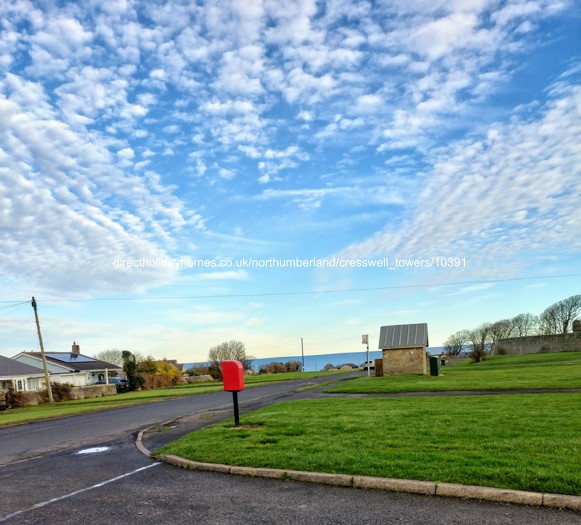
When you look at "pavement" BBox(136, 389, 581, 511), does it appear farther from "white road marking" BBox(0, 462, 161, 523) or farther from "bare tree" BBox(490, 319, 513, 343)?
"bare tree" BBox(490, 319, 513, 343)

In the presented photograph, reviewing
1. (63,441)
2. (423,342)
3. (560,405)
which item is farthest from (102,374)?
(560,405)

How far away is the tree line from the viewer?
86.9 metres

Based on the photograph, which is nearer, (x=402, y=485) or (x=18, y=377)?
(x=402, y=485)

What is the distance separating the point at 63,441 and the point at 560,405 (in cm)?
1237

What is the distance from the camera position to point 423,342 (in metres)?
32.8

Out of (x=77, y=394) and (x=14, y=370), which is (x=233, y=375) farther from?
(x=14, y=370)

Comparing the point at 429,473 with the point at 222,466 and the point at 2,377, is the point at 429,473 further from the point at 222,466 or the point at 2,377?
the point at 2,377

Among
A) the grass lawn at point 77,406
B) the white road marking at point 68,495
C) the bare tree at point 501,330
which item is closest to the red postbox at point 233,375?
the white road marking at point 68,495

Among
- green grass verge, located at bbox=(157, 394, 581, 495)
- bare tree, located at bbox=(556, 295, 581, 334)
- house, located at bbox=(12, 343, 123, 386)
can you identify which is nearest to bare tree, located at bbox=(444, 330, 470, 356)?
bare tree, located at bbox=(556, 295, 581, 334)

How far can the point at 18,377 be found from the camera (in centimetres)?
5175

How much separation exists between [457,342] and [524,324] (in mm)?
13504

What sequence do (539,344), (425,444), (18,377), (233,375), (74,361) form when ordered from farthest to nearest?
(74,361) < (539,344) < (18,377) < (233,375) < (425,444)

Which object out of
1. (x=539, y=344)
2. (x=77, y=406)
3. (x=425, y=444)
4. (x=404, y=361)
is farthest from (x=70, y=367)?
(x=425, y=444)

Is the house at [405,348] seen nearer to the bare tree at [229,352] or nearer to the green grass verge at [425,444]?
the green grass verge at [425,444]
